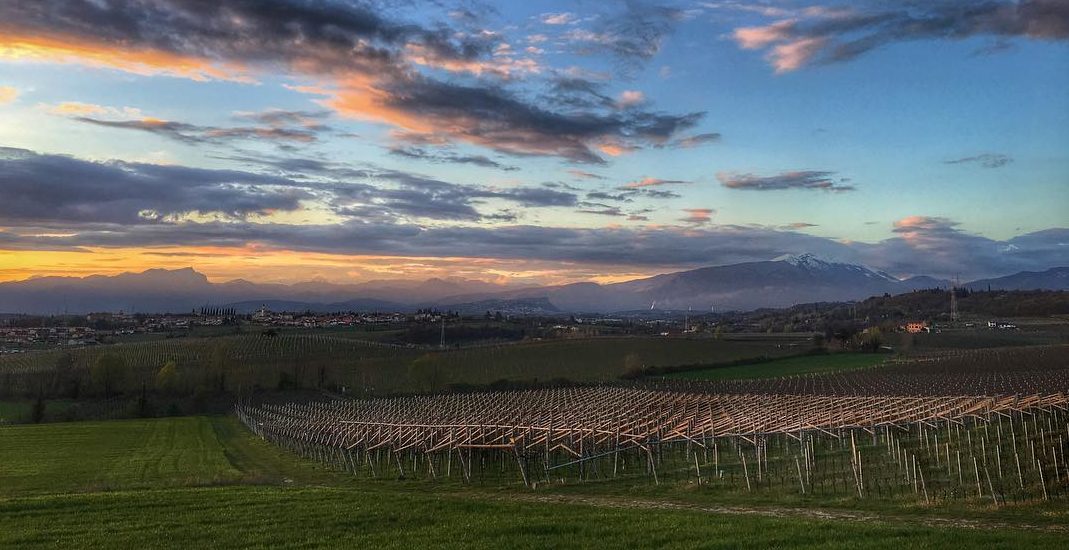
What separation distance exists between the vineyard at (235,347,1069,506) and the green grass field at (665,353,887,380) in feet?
98.7

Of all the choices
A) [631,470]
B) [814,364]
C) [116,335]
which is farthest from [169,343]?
[631,470]

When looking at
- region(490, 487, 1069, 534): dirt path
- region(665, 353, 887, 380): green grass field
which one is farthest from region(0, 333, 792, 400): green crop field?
region(490, 487, 1069, 534): dirt path

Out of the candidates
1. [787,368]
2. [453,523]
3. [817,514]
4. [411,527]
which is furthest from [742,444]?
[787,368]

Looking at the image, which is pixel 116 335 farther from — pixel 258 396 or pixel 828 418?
pixel 828 418

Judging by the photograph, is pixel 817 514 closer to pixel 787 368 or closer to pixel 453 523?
pixel 453 523

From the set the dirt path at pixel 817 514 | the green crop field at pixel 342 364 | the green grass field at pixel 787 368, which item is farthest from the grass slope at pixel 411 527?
the green grass field at pixel 787 368

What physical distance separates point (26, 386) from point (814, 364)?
300 ft

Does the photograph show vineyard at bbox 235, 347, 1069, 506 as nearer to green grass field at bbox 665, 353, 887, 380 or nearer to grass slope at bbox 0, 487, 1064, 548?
grass slope at bbox 0, 487, 1064, 548

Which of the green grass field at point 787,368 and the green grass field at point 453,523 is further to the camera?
the green grass field at point 787,368

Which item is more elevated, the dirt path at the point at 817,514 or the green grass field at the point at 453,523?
the green grass field at the point at 453,523

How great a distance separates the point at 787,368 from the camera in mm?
85562

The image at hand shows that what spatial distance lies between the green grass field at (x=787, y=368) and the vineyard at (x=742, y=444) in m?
30.1

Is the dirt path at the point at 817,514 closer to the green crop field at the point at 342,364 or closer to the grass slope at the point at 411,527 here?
the grass slope at the point at 411,527

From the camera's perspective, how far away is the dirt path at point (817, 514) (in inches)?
607
